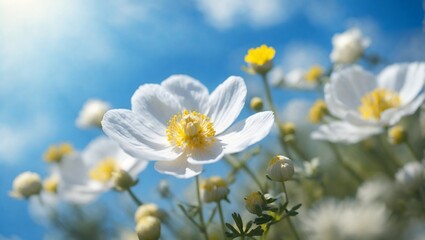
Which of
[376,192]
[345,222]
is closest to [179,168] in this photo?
[345,222]

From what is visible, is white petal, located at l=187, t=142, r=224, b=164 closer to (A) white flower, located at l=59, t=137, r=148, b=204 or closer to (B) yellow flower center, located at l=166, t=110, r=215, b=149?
(B) yellow flower center, located at l=166, t=110, r=215, b=149

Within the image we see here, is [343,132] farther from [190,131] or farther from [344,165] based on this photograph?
[190,131]

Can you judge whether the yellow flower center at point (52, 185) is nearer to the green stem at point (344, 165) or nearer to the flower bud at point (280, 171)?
the green stem at point (344, 165)

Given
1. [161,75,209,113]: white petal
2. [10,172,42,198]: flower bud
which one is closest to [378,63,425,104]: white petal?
[161,75,209,113]: white petal

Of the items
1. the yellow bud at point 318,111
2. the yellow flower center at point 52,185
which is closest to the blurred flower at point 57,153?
the yellow flower center at point 52,185

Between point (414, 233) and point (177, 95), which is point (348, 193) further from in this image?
point (177, 95)
